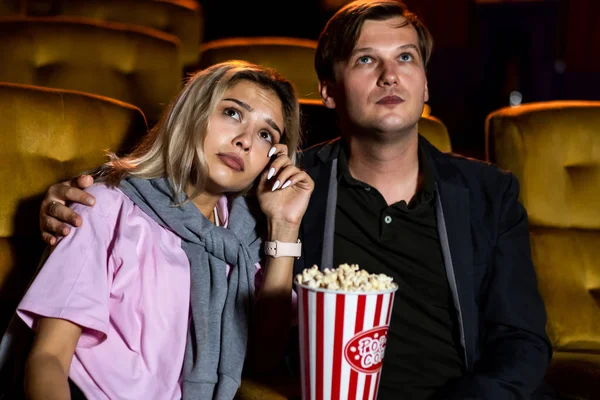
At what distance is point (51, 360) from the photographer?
1378 mm

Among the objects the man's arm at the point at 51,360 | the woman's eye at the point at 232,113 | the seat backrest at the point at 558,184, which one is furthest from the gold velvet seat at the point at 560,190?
the man's arm at the point at 51,360

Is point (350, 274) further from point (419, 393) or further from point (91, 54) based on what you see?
point (91, 54)

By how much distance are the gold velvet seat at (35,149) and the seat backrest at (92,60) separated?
941 millimetres

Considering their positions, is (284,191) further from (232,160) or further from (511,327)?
(511,327)

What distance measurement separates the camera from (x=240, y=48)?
9.98ft

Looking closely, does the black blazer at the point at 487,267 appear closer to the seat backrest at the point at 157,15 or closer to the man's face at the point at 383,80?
the man's face at the point at 383,80

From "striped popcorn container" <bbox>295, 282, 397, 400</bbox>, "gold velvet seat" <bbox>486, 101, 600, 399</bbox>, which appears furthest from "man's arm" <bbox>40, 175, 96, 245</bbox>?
"gold velvet seat" <bbox>486, 101, 600, 399</bbox>

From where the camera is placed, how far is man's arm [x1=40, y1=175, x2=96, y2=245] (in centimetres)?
151

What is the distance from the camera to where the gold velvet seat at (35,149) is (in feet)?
6.18

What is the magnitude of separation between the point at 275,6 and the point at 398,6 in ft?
11.3

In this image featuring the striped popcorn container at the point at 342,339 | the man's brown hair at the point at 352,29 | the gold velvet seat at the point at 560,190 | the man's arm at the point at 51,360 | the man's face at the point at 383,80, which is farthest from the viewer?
the gold velvet seat at the point at 560,190

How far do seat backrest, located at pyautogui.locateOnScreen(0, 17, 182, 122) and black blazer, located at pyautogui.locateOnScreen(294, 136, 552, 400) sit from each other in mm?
1342

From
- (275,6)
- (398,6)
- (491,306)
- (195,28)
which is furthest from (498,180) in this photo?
(275,6)

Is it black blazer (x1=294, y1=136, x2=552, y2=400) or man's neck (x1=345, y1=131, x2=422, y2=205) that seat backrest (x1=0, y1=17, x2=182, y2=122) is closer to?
man's neck (x1=345, y1=131, x2=422, y2=205)
